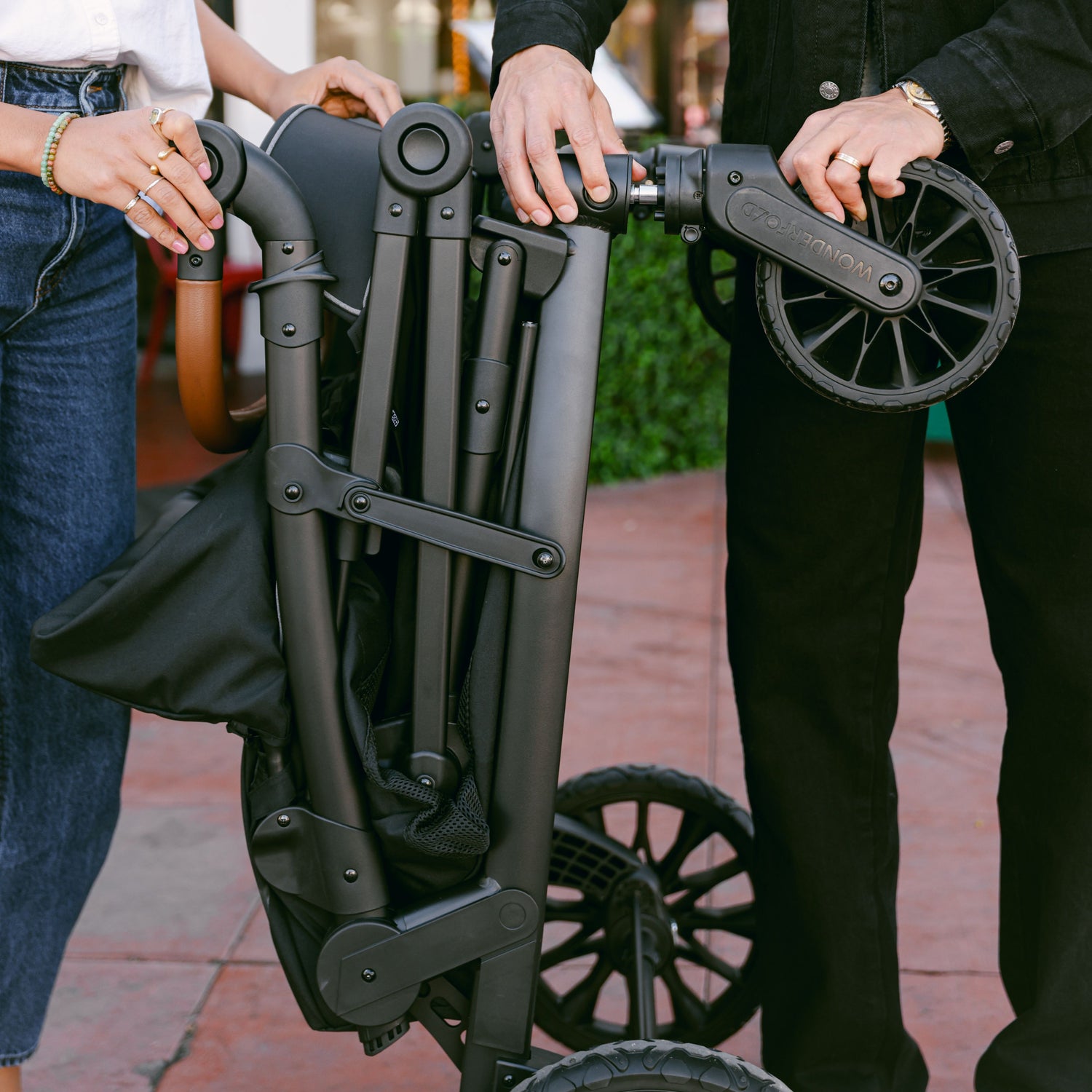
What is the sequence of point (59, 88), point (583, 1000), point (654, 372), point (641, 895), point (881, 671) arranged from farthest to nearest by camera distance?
point (654, 372), point (583, 1000), point (641, 895), point (881, 671), point (59, 88)

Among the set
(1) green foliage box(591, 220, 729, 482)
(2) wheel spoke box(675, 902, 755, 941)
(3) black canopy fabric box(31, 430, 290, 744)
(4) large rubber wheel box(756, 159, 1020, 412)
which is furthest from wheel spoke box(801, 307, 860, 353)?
(1) green foliage box(591, 220, 729, 482)

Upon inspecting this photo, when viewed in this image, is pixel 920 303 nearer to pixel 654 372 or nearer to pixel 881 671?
pixel 881 671

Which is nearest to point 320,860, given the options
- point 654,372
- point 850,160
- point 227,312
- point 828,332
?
point 828,332

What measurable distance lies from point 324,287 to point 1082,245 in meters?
0.85

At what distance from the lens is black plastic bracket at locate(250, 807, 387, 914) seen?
136cm

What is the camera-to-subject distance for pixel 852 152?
1.28 meters

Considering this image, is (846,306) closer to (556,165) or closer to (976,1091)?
(556,165)

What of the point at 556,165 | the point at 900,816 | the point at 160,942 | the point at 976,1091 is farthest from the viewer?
the point at 900,816

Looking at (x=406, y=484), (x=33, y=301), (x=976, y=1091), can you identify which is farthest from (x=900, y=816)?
(x=33, y=301)

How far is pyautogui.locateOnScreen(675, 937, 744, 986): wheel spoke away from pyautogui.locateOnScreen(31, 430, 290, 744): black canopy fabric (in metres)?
0.93

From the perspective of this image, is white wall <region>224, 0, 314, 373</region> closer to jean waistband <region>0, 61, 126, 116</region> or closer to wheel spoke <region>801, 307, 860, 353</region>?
jean waistband <region>0, 61, 126, 116</region>

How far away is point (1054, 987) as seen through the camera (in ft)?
5.41

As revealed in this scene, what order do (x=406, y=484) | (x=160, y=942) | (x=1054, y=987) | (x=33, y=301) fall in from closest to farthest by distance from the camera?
(x=406, y=484) < (x=33, y=301) < (x=1054, y=987) < (x=160, y=942)

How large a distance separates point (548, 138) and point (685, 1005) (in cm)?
132
